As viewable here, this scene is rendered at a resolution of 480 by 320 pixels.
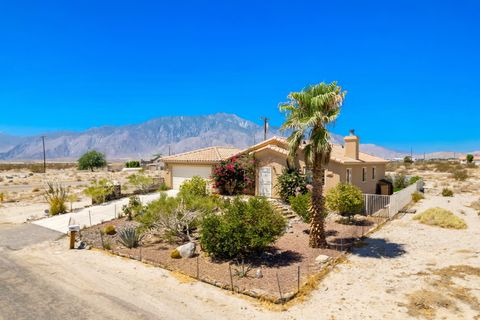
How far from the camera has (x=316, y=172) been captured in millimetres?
14055

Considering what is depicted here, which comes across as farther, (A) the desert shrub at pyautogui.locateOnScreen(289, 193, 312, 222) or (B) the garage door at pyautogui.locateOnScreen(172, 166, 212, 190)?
(B) the garage door at pyautogui.locateOnScreen(172, 166, 212, 190)

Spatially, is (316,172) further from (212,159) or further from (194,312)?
(212,159)

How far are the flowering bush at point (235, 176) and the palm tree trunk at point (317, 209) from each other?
37.1 feet

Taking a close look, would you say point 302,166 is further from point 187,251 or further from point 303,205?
point 187,251

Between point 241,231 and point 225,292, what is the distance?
105 inches

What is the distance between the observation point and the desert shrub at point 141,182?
94.6ft

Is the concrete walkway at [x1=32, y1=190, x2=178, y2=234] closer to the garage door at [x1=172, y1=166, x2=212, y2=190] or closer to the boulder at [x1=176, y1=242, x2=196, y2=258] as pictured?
the garage door at [x1=172, y1=166, x2=212, y2=190]

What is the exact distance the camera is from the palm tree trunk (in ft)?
46.2

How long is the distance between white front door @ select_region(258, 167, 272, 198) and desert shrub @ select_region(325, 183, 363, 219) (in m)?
5.61

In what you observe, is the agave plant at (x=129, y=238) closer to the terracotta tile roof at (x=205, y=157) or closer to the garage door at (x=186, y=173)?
the terracotta tile roof at (x=205, y=157)

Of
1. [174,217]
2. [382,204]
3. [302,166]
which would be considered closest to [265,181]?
[302,166]

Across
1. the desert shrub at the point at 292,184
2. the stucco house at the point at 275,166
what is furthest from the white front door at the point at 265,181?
the desert shrub at the point at 292,184

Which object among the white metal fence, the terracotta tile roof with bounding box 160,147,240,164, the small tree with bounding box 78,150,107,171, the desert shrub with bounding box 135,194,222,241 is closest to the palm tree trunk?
the desert shrub with bounding box 135,194,222,241

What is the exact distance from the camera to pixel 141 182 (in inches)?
1153
